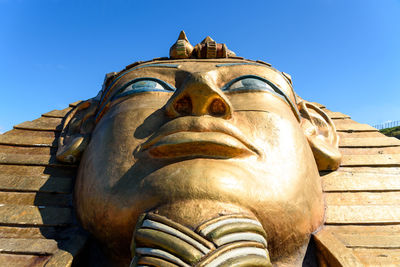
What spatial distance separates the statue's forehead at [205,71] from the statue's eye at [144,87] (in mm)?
53

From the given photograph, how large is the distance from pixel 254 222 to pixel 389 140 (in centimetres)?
226

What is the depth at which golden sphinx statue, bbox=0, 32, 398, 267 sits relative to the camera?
126cm

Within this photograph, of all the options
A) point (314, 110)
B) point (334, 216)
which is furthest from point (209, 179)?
point (314, 110)

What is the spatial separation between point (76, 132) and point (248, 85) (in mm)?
1535

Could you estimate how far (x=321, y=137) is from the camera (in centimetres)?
243

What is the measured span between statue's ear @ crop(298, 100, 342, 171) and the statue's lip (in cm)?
85

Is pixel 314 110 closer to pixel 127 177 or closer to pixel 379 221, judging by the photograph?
pixel 379 221

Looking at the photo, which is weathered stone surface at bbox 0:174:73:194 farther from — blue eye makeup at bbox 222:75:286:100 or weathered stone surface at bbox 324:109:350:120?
weathered stone surface at bbox 324:109:350:120

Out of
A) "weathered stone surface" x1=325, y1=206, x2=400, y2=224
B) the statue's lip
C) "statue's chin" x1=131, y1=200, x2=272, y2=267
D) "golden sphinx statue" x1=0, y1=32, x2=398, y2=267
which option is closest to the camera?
"statue's chin" x1=131, y1=200, x2=272, y2=267

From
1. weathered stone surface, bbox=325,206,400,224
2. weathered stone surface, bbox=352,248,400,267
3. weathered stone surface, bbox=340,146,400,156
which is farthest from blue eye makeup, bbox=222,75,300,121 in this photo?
weathered stone surface, bbox=352,248,400,267

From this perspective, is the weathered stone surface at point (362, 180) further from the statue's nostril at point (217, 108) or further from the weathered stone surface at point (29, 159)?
the weathered stone surface at point (29, 159)

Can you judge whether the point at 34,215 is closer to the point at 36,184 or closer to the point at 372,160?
the point at 36,184

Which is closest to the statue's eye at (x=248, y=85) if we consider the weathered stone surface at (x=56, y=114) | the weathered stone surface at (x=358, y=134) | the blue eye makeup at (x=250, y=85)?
the blue eye makeup at (x=250, y=85)

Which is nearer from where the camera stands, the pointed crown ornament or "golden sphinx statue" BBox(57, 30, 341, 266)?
"golden sphinx statue" BBox(57, 30, 341, 266)
